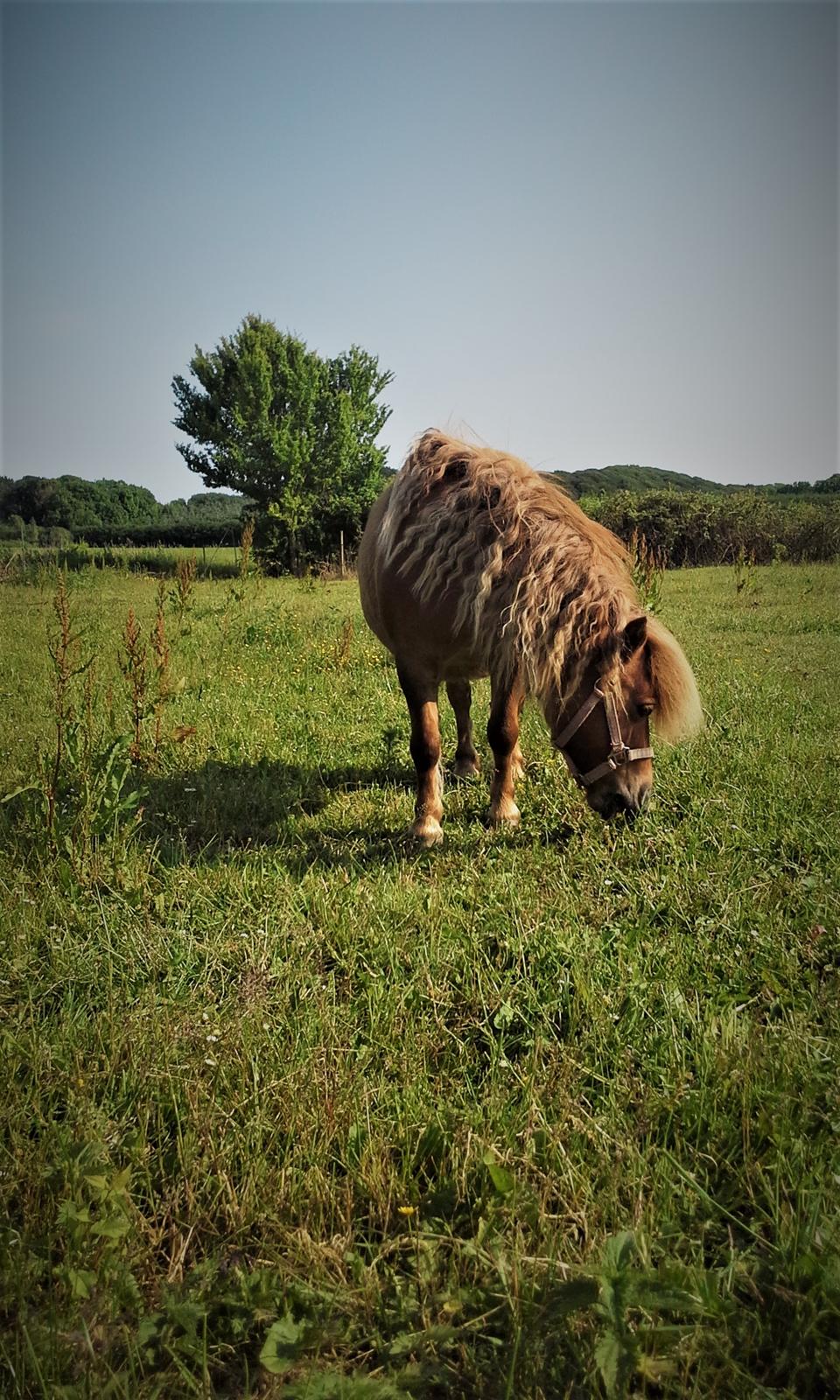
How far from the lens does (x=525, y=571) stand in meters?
3.21

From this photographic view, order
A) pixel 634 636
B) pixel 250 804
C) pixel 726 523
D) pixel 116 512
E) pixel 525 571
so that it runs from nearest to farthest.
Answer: pixel 634 636, pixel 525 571, pixel 250 804, pixel 726 523, pixel 116 512

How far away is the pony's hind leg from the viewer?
4754 mm

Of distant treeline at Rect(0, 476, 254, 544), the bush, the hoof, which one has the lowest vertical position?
the hoof

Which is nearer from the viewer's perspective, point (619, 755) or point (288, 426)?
point (619, 755)

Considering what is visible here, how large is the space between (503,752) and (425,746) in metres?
0.46

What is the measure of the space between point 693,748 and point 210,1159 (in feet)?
12.6

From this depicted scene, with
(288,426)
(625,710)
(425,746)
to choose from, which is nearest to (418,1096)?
(625,710)

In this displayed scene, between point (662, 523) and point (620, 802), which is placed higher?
point (662, 523)

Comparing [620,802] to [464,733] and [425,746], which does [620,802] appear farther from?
[464,733]

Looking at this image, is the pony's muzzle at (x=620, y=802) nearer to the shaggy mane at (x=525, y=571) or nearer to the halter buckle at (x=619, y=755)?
the halter buckle at (x=619, y=755)

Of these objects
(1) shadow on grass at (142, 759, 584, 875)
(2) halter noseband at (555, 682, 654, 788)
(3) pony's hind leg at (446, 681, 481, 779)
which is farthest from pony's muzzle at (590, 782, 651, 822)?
(3) pony's hind leg at (446, 681, 481, 779)

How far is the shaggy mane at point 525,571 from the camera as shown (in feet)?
10.3

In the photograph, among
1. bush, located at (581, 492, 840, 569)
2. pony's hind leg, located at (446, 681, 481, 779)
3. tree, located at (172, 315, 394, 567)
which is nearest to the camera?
pony's hind leg, located at (446, 681, 481, 779)

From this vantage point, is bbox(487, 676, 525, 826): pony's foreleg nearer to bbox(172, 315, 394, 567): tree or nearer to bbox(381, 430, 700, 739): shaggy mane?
bbox(381, 430, 700, 739): shaggy mane
